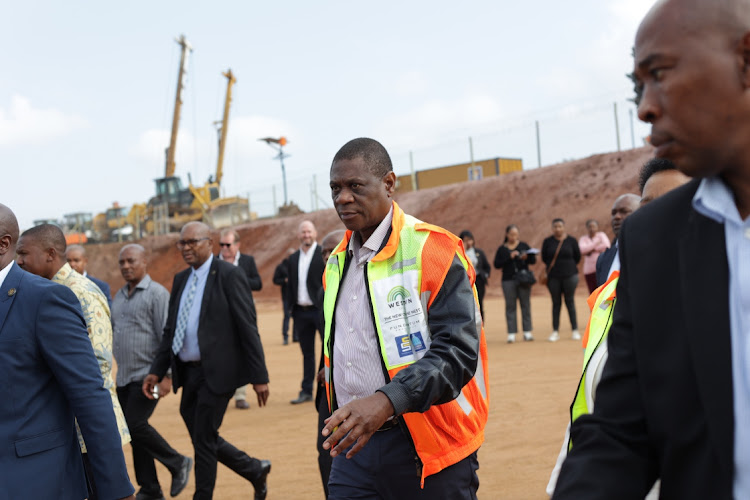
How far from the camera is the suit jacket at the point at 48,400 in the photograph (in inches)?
122

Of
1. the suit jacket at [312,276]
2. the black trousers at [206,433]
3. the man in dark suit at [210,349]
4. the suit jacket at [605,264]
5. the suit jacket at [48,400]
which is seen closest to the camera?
the suit jacket at [48,400]

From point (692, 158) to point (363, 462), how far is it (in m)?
2.38

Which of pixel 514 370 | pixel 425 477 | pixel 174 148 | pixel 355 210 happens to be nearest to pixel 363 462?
pixel 425 477

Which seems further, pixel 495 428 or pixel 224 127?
pixel 224 127

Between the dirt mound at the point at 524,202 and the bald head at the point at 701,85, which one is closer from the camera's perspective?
the bald head at the point at 701,85

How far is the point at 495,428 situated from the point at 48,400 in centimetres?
539

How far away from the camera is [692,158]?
52.7 inches

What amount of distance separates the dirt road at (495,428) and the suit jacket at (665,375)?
445 cm

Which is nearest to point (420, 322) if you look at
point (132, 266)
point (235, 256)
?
point (132, 266)

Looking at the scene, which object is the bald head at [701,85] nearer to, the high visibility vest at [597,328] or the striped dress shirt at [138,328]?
the high visibility vest at [597,328]

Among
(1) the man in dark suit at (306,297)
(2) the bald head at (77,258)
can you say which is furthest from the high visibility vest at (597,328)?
(1) the man in dark suit at (306,297)

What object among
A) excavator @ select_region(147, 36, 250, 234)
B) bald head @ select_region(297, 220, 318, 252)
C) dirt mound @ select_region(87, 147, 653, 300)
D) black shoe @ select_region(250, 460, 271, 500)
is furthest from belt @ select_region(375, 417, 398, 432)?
excavator @ select_region(147, 36, 250, 234)

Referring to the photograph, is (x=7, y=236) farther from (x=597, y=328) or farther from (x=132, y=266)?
(x=132, y=266)

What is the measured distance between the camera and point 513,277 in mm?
14086
